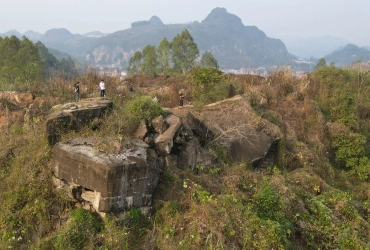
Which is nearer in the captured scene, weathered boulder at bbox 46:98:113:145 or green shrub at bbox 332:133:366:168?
weathered boulder at bbox 46:98:113:145

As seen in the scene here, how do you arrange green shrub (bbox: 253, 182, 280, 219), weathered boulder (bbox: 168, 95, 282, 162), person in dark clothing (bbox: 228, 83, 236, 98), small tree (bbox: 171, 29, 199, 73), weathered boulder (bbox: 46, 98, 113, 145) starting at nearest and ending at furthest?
1. green shrub (bbox: 253, 182, 280, 219)
2. weathered boulder (bbox: 46, 98, 113, 145)
3. weathered boulder (bbox: 168, 95, 282, 162)
4. person in dark clothing (bbox: 228, 83, 236, 98)
5. small tree (bbox: 171, 29, 199, 73)

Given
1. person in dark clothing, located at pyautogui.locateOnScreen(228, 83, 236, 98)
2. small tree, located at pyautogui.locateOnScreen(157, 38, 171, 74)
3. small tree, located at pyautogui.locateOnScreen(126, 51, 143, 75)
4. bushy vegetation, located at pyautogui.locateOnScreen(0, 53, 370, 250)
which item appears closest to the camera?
bushy vegetation, located at pyautogui.locateOnScreen(0, 53, 370, 250)

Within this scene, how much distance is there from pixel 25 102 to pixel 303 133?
460 inches

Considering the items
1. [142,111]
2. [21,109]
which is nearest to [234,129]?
[142,111]

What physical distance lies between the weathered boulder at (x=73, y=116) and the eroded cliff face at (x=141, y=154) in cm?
3

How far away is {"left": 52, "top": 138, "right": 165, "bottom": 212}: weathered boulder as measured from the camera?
5.86m

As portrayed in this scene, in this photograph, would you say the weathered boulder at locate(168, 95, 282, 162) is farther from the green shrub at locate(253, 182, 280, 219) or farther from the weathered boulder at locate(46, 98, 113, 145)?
the green shrub at locate(253, 182, 280, 219)

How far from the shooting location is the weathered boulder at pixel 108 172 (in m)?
5.86

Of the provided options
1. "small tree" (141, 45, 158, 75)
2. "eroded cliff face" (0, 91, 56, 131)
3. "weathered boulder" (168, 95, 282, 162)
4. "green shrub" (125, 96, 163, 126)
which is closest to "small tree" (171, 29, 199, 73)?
"small tree" (141, 45, 158, 75)

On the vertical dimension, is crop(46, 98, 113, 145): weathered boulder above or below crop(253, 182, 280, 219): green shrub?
above

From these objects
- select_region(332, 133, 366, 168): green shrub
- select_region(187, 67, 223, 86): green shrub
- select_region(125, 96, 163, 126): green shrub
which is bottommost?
select_region(332, 133, 366, 168): green shrub

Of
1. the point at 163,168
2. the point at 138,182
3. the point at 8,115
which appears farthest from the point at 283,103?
the point at 8,115

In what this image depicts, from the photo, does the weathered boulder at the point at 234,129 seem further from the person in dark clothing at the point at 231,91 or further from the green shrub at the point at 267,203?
the green shrub at the point at 267,203

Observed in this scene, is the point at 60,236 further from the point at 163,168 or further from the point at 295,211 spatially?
the point at 295,211
